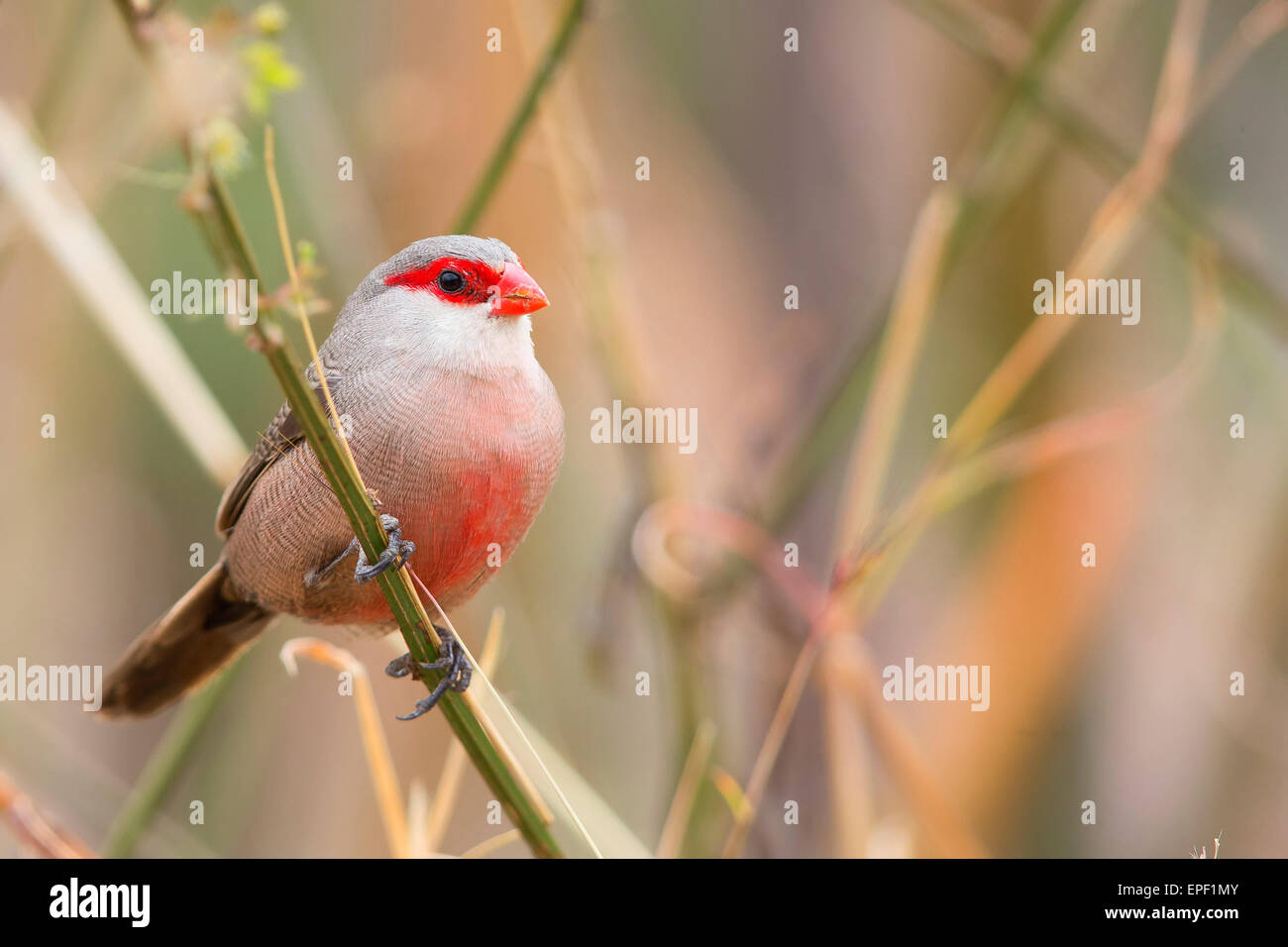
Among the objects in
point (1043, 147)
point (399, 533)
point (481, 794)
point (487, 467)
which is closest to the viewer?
point (399, 533)

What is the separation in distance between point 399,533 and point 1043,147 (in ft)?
8.28

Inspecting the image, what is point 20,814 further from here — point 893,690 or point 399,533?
point 893,690

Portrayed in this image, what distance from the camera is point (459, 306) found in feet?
7.63

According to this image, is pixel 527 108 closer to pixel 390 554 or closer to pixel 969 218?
pixel 390 554

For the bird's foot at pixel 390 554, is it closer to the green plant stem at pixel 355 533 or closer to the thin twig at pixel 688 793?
the green plant stem at pixel 355 533

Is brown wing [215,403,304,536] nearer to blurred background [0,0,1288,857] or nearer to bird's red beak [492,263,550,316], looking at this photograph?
blurred background [0,0,1288,857]

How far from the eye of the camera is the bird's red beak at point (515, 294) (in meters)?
2.29

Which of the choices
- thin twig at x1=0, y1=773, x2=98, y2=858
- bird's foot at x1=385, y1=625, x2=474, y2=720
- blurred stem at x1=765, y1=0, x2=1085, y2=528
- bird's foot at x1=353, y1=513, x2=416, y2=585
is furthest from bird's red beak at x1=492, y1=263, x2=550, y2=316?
thin twig at x1=0, y1=773, x2=98, y2=858

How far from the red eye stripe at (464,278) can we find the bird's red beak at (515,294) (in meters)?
0.02

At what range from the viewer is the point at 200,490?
13.0 feet

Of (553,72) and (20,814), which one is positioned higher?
(553,72)

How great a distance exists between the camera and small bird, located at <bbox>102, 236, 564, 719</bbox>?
7.13 feet

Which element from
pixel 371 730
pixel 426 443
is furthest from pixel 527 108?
pixel 371 730
